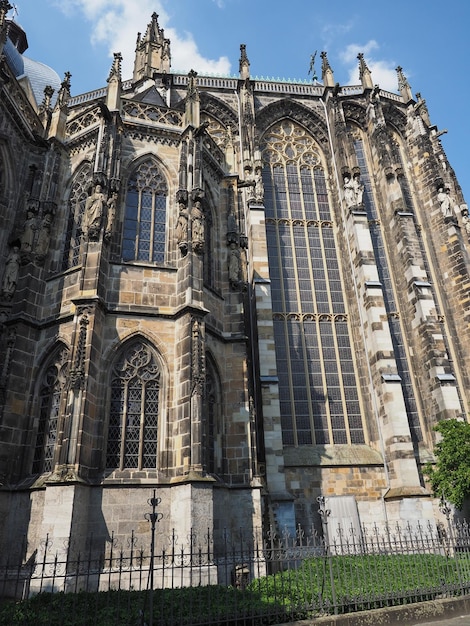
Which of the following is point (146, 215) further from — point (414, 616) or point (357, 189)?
point (414, 616)

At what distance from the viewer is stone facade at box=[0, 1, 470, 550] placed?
9984 mm

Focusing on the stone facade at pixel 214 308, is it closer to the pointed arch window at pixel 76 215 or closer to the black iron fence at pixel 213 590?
the pointed arch window at pixel 76 215

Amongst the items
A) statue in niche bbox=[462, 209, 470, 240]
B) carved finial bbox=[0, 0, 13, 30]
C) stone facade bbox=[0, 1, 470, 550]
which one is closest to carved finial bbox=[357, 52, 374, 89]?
stone facade bbox=[0, 1, 470, 550]

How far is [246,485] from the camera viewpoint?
36.4 ft

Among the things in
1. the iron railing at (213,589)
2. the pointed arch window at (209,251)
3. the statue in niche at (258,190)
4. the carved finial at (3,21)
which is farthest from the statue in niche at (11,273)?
the statue in niche at (258,190)

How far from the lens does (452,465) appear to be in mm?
13859

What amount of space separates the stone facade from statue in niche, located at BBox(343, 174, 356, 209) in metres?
0.11

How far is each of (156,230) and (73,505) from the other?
7.31 meters

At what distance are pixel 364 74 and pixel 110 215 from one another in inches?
708

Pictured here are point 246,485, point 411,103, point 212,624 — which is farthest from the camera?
point 411,103

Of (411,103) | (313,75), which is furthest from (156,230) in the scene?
(313,75)

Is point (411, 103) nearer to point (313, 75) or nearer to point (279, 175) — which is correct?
point (279, 175)

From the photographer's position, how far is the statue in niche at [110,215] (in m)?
11.4

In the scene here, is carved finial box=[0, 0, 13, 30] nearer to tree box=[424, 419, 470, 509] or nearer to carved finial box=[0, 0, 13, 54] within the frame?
carved finial box=[0, 0, 13, 54]
